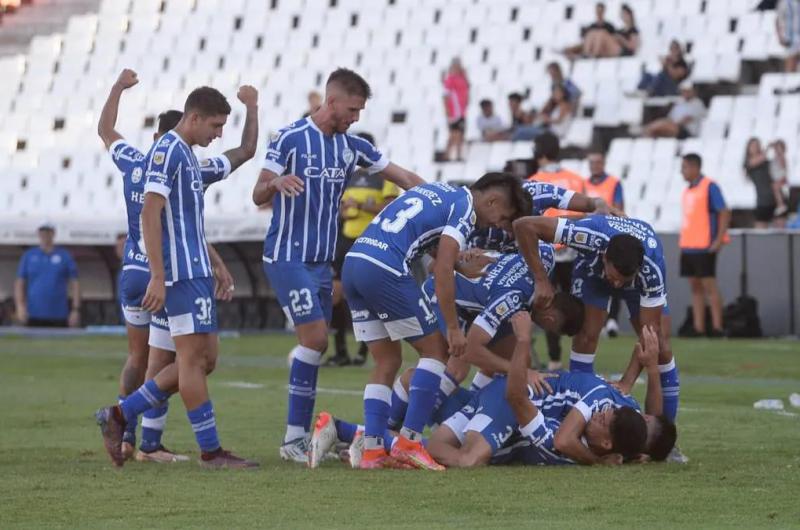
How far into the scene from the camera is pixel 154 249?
8.93 metres

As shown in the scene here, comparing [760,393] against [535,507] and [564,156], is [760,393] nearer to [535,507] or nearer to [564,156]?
[535,507]

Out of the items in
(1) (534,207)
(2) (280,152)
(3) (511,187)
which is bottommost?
(1) (534,207)

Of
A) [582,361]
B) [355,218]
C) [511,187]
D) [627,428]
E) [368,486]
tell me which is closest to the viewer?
[368,486]

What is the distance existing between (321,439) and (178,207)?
4.79 ft

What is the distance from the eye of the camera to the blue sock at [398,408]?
33.7 ft

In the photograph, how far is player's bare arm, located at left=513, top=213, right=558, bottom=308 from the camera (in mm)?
9680

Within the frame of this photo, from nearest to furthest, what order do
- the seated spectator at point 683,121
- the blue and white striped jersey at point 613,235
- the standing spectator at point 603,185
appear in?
1. the blue and white striped jersey at point 613,235
2. the standing spectator at point 603,185
3. the seated spectator at point 683,121

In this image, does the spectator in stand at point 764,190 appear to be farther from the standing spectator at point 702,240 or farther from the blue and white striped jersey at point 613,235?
the blue and white striped jersey at point 613,235

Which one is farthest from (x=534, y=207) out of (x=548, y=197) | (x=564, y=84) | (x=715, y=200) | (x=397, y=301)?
(x=564, y=84)

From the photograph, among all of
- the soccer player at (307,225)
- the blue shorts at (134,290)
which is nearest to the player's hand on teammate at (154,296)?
the blue shorts at (134,290)

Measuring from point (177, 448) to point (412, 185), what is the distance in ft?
6.95

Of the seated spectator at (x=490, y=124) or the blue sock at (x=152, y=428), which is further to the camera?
the seated spectator at (x=490, y=124)

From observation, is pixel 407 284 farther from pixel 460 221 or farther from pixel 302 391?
pixel 302 391

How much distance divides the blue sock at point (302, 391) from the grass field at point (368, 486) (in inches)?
11.3
